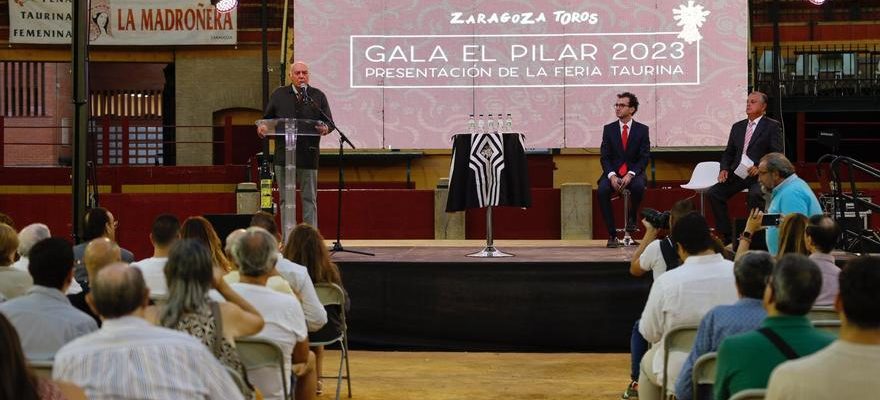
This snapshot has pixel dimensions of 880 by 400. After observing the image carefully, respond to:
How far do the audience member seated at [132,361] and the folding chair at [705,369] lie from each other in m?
1.46

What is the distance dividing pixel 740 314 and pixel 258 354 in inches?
64.4

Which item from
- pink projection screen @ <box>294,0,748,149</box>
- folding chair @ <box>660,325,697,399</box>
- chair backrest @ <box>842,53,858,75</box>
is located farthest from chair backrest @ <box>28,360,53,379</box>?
chair backrest @ <box>842,53,858,75</box>

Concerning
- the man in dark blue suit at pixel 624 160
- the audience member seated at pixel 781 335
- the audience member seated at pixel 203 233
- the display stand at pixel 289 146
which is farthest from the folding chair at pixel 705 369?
the man in dark blue suit at pixel 624 160

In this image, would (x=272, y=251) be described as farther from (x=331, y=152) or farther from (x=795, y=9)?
(x=795, y=9)

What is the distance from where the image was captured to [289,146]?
7.72 meters

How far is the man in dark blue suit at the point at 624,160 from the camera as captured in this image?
9109mm

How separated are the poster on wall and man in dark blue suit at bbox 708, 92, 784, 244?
1014cm

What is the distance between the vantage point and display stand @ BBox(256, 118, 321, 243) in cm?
768

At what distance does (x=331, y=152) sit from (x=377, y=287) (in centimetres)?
619

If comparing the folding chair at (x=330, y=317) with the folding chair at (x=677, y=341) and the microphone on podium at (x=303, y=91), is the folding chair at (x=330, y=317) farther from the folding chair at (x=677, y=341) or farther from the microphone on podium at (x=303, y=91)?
the microphone on podium at (x=303, y=91)

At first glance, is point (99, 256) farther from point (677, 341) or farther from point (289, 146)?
point (289, 146)

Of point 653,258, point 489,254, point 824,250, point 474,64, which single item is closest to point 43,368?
point 824,250

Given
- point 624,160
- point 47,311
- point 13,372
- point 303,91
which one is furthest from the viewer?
point 624,160

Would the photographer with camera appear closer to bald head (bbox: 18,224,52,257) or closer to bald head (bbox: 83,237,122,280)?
bald head (bbox: 83,237,122,280)
